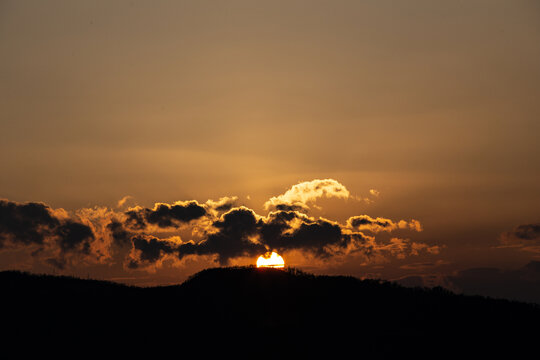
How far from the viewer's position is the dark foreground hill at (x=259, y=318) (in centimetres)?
3928

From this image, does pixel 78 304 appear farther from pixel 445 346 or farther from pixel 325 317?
pixel 445 346

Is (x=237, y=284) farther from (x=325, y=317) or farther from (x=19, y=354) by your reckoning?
(x=19, y=354)

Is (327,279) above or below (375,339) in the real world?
above


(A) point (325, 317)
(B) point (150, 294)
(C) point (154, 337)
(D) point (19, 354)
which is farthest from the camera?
(B) point (150, 294)

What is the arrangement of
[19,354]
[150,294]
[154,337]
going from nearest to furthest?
[19,354] < [154,337] < [150,294]

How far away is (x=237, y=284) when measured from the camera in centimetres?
4953

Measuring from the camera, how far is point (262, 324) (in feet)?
140

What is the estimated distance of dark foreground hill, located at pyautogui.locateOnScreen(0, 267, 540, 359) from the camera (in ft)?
129

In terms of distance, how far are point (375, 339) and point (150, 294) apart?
61.3 ft

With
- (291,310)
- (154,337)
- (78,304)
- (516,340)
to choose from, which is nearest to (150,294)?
(78,304)

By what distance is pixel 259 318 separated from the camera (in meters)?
43.7

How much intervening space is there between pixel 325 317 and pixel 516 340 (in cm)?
1295

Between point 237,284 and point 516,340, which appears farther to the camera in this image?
point 237,284

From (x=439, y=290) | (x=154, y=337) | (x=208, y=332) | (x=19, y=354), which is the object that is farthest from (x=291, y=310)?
(x=19, y=354)
